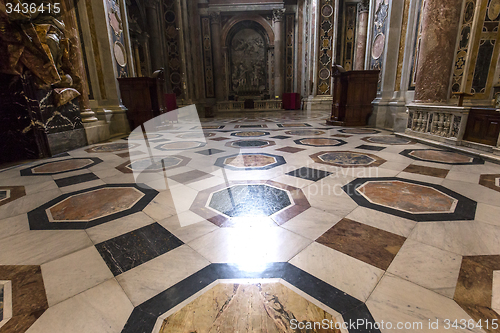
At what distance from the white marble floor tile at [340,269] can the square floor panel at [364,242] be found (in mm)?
43

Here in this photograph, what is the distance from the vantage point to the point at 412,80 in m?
4.69

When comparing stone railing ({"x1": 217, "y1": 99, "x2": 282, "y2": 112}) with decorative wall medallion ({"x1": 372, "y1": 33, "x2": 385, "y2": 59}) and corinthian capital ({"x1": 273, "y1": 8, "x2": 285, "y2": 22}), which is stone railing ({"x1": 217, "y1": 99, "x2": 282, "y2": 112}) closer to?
corinthian capital ({"x1": 273, "y1": 8, "x2": 285, "y2": 22})

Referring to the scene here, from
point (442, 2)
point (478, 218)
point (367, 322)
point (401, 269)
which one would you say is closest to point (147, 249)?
point (367, 322)

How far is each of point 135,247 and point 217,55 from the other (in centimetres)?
1304

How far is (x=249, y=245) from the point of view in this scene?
1171 mm

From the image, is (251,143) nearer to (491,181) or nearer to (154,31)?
(491,181)

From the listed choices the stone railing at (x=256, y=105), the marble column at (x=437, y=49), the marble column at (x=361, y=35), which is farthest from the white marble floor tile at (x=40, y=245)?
the stone railing at (x=256, y=105)

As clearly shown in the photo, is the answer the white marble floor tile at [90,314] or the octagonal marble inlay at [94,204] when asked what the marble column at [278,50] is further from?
the white marble floor tile at [90,314]

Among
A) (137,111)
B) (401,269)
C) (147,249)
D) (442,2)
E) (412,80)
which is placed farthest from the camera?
(137,111)

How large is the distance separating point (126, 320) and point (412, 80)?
5.78 metres

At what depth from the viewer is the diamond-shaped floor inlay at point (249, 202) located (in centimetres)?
144

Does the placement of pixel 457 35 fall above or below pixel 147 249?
above

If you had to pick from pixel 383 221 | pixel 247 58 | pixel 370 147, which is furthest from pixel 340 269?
pixel 247 58

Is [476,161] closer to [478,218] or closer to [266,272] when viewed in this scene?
[478,218]
